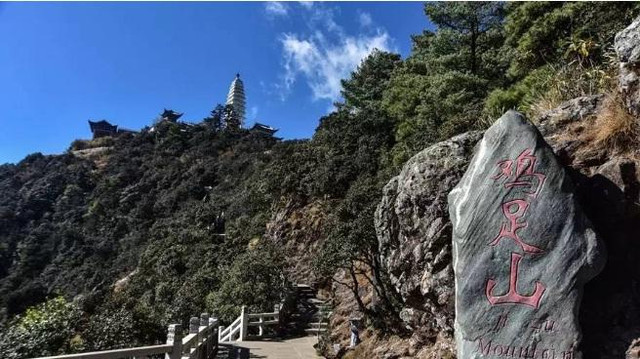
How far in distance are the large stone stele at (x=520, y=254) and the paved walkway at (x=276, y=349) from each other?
21.4 feet

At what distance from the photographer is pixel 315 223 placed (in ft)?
66.0

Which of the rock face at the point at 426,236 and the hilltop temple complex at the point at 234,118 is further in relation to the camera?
the hilltop temple complex at the point at 234,118

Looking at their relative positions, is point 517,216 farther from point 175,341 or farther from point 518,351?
point 175,341

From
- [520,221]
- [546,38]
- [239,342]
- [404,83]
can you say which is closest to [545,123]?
[520,221]

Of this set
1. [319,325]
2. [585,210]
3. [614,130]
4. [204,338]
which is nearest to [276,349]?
[319,325]

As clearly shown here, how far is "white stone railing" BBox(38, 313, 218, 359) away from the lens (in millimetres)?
4281

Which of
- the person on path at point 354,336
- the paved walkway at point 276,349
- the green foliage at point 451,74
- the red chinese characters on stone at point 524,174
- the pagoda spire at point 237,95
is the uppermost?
the pagoda spire at point 237,95

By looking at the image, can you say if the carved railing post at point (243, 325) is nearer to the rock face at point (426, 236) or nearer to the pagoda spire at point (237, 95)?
the rock face at point (426, 236)

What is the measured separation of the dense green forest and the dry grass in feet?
2.93

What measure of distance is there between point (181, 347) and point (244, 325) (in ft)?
23.2

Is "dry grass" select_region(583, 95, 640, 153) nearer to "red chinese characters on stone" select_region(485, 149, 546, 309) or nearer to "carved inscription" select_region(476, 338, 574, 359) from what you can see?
"red chinese characters on stone" select_region(485, 149, 546, 309)

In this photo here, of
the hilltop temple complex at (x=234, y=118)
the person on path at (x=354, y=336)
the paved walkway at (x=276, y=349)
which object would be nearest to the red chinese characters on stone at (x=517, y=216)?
the person on path at (x=354, y=336)

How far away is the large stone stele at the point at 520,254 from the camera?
4.16m

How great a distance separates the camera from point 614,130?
528cm
